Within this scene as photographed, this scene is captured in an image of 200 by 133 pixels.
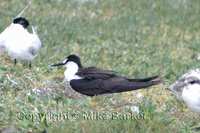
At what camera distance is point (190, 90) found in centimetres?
1140

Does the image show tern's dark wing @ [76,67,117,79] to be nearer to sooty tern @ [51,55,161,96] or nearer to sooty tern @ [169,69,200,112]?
sooty tern @ [51,55,161,96]

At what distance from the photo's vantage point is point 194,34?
2081cm

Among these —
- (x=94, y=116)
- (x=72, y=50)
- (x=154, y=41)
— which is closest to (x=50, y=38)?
(x=72, y=50)

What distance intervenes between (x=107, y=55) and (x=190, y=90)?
18.2 ft

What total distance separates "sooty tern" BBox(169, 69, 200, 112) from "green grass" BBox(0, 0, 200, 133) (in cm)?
32

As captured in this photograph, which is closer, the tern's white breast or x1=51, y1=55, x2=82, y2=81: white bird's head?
x1=51, y1=55, x2=82, y2=81: white bird's head

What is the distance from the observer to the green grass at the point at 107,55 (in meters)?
10.2

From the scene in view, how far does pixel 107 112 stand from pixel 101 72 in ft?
2.79

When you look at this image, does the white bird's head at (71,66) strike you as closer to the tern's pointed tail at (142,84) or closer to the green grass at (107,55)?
the green grass at (107,55)

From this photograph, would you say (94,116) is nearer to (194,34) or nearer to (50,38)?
(50,38)

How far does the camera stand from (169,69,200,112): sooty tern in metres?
11.2

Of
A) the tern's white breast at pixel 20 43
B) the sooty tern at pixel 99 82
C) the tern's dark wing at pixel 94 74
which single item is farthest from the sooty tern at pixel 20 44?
the tern's dark wing at pixel 94 74

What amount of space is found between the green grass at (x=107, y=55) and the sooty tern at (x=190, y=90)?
1.04 ft

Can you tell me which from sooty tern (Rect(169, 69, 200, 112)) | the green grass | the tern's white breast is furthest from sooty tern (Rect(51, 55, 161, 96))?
the tern's white breast
